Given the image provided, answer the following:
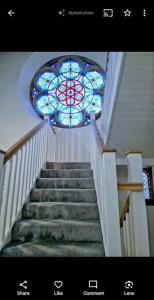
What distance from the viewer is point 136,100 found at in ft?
6.11

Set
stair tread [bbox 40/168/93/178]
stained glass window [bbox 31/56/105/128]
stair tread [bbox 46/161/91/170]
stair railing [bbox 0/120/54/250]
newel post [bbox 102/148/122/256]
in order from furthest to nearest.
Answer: stained glass window [bbox 31/56/105/128] → stair tread [bbox 46/161/91/170] → stair tread [bbox 40/168/93/178] → stair railing [bbox 0/120/54/250] → newel post [bbox 102/148/122/256]

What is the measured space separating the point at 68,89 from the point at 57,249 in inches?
117

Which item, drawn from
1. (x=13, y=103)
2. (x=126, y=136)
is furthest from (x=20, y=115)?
(x=126, y=136)

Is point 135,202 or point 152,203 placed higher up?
point 135,202

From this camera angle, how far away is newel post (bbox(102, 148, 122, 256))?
1.06 metres

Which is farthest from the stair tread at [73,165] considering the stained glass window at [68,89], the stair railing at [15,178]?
the stained glass window at [68,89]

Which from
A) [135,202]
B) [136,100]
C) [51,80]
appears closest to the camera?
[135,202]

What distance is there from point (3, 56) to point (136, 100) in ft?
10.0

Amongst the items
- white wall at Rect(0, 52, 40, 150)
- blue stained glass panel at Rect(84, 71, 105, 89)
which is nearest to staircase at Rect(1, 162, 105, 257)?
white wall at Rect(0, 52, 40, 150)

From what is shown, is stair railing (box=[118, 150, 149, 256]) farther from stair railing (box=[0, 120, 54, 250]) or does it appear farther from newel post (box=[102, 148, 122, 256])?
stair railing (box=[0, 120, 54, 250])

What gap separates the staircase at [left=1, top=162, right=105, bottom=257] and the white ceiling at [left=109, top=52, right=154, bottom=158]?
2.23 ft

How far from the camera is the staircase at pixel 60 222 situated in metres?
1.30
